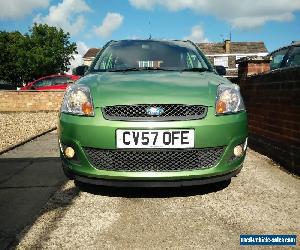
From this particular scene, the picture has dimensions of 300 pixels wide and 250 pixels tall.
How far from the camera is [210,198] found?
3242 mm

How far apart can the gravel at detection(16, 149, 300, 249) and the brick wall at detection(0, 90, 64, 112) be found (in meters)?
11.3

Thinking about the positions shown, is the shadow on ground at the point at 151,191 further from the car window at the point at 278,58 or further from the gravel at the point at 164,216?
the car window at the point at 278,58

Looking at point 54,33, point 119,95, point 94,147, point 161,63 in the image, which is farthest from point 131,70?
point 54,33

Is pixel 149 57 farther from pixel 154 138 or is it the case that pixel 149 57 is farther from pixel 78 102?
pixel 154 138

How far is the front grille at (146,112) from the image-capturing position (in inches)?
109

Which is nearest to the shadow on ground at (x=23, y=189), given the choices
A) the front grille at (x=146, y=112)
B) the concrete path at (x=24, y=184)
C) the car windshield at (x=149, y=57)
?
the concrete path at (x=24, y=184)

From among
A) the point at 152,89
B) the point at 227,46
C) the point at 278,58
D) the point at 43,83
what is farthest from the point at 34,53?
the point at 152,89

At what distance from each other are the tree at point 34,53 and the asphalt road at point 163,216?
5751 cm

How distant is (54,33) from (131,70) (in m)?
61.4

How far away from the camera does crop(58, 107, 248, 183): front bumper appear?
9.03 feet

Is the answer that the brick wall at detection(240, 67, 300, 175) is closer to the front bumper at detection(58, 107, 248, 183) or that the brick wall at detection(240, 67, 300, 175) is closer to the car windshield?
the car windshield

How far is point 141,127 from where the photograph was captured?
2721mm

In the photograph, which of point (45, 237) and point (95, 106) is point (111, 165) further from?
point (45, 237)

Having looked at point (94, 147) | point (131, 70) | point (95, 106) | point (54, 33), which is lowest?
point (94, 147)
